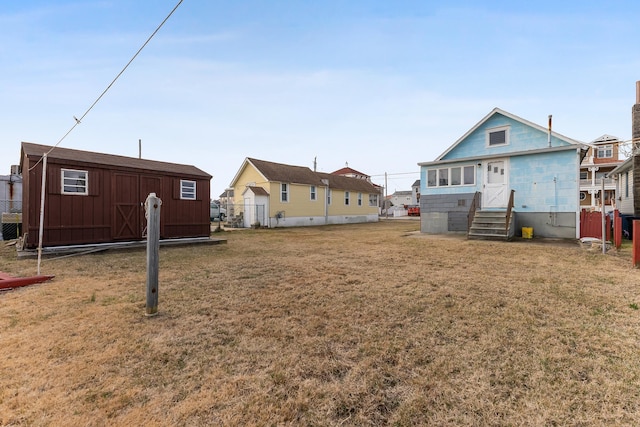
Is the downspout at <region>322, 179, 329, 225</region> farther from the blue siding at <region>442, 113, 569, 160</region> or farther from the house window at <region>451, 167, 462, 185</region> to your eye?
the house window at <region>451, 167, 462, 185</region>

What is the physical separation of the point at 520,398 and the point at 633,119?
72.0ft

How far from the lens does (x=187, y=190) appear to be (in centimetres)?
1270

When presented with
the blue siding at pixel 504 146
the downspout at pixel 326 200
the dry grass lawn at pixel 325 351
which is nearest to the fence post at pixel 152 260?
the dry grass lawn at pixel 325 351

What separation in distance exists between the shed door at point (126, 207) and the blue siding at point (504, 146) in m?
15.8

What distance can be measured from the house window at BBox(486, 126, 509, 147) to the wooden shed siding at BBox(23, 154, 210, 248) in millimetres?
15530

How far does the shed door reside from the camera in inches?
416

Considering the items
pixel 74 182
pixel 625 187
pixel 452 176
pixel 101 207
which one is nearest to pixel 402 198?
pixel 625 187

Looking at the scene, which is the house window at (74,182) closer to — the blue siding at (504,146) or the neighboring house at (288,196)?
the neighboring house at (288,196)

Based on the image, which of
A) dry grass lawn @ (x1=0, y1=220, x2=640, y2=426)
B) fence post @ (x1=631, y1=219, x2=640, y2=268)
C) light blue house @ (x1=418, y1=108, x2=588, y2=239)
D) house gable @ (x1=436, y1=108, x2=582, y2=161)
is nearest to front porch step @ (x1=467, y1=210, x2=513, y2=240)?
light blue house @ (x1=418, y1=108, x2=588, y2=239)

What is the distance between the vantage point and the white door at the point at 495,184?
14039 millimetres

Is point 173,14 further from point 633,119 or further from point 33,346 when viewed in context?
point 633,119

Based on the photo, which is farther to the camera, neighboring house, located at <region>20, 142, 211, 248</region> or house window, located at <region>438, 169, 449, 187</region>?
house window, located at <region>438, 169, 449, 187</region>

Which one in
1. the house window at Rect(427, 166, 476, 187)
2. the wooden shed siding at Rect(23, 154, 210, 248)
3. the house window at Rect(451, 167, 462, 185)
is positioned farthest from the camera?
the house window at Rect(451, 167, 462, 185)

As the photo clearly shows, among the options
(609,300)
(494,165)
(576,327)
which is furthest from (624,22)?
(576,327)
